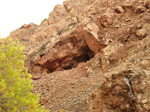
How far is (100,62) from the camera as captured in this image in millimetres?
13219

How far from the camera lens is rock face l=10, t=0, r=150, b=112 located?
6562 millimetres

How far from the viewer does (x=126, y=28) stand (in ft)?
46.1

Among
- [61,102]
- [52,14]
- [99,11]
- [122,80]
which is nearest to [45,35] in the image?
[52,14]

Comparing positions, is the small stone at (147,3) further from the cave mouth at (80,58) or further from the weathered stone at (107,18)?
the cave mouth at (80,58)

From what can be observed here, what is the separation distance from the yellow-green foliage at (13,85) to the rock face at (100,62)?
3016 mm

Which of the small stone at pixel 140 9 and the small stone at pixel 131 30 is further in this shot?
the small stone at pixel 140 9

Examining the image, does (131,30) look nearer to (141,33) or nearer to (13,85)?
(141,33)

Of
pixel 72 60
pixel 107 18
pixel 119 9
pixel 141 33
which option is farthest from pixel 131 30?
pixel 72 60

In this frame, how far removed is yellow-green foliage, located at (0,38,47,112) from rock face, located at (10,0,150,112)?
3.02 metres

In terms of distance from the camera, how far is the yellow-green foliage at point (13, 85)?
5820 mm

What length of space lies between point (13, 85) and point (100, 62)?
8174 mm

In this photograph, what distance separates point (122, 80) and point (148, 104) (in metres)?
1.35

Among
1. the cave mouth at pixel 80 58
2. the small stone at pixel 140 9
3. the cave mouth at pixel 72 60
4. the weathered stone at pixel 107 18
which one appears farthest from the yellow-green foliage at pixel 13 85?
the small stone at pixel 140 9

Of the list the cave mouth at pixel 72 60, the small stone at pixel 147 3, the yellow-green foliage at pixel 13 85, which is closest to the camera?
the yellow-green foliage at pixel 13 85
